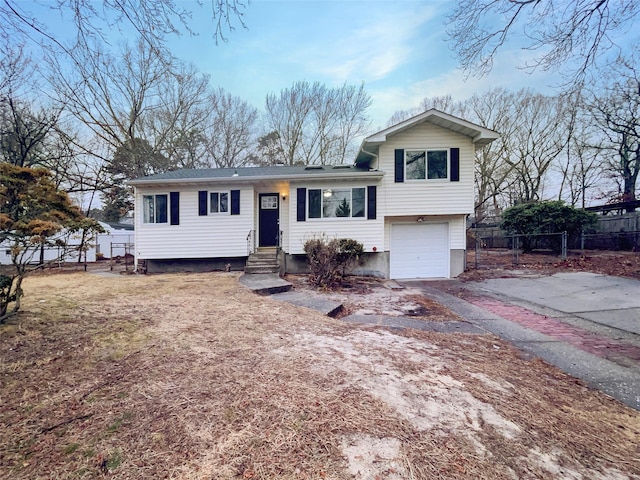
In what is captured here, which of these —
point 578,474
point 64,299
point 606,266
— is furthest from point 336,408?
point 606,266

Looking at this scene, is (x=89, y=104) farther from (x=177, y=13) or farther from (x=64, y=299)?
(x=177, y=13)

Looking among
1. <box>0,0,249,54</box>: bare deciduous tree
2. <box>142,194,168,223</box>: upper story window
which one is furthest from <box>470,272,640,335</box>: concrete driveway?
<box>142,194,168,223</box>: upper story window

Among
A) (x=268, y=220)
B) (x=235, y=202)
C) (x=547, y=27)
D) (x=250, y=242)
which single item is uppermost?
(x=547, y=27)

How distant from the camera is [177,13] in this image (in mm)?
3199

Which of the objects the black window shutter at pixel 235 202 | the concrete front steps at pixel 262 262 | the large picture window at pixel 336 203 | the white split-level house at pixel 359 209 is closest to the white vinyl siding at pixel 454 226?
the white split-level house at pixel 359 209

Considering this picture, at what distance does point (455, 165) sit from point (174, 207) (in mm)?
10458

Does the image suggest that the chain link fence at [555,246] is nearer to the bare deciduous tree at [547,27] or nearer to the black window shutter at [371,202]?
the black window shutter at [371,202]

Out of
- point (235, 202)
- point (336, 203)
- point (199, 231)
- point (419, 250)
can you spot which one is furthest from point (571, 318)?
point (199, 231)

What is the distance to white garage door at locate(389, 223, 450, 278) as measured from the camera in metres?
10.6

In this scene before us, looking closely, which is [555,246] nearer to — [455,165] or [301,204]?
[455,165]

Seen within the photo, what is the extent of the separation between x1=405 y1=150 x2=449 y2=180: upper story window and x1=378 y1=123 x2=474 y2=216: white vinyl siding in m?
0.15

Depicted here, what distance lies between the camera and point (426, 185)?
33.8ft

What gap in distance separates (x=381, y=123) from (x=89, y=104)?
62.4ft

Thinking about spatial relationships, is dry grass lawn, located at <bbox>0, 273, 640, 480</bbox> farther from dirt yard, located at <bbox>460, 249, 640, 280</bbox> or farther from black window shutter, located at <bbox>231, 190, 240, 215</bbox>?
dirt yard, located at <bbox>460, 249, 640, 280</bbox>
